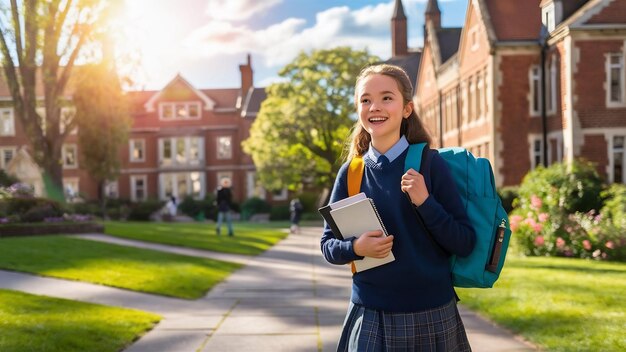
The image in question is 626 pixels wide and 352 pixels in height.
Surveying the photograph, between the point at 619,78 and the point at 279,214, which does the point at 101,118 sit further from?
the point at 619,78

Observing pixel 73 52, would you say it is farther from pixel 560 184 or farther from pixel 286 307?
pixel 286 307

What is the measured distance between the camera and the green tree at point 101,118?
88.7 ft

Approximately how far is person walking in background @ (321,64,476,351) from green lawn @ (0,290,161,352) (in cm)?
395

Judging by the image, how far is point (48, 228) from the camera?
18.0 m

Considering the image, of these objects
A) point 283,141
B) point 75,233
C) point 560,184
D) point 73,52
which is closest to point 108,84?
point 73,52

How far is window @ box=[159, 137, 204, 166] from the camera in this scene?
54.6 meters

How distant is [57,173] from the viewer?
24453mm

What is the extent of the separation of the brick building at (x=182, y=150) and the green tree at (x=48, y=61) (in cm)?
2954

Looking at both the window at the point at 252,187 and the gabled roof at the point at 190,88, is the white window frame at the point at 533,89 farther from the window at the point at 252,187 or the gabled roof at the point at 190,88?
the gabled roof at the point at 190,88

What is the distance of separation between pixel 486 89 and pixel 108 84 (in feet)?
50.6

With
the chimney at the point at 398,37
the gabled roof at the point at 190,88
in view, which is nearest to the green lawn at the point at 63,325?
Result: the gabled roof at the point at 190,88

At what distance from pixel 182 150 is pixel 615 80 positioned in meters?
37.0

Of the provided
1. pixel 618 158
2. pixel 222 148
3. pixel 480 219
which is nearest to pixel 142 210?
pixel 222 148

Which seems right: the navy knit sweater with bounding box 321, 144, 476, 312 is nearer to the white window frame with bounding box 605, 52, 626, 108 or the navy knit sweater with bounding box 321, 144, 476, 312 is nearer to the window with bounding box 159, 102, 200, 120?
the white window frame with bounding box 605, 52, 626, 108
